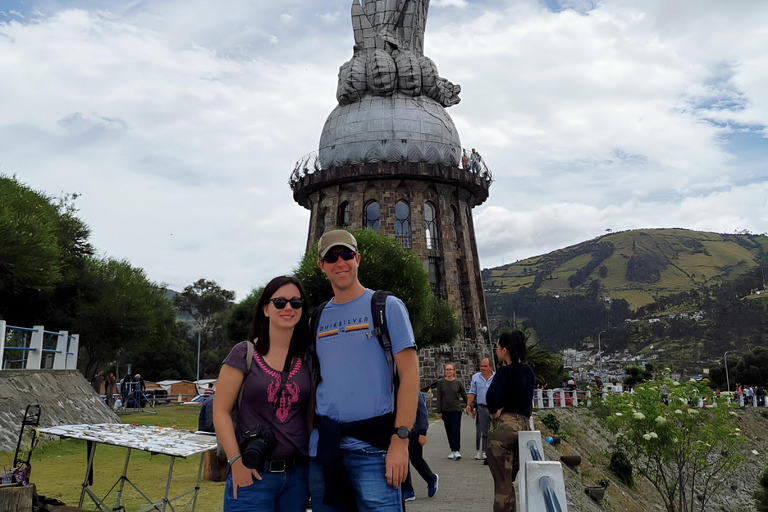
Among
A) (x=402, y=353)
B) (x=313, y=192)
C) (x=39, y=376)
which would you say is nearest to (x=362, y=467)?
(x=402, y=353)

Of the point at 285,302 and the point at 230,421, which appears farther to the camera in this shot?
the point at 285,302

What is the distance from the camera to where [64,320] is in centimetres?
2877

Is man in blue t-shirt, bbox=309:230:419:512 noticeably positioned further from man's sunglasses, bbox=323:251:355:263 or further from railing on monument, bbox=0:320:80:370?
railing on monument, bbox=0:320:80:370

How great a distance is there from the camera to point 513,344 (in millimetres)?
7016

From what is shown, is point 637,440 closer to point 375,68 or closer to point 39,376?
point 39,376

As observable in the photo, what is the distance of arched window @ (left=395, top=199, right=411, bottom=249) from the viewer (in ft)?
135

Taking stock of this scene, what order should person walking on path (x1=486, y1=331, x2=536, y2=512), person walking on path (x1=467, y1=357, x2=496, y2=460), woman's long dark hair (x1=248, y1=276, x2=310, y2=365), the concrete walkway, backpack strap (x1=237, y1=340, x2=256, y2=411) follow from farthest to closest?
person walking on path (x1=467, y1=357, x2=496, y2=460) → the concrete walkway → person walking on path (x1=486, y1=331, x2=536, y2=512) → woman's long dark hair (x1=248, y1=276, x2=310, y2=365) → backpack strap (x1=237, y1=340, x2=256, y2=411)

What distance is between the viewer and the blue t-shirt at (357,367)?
12.2 feet

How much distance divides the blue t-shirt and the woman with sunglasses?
171 millimetres

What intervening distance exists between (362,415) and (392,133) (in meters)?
38.0

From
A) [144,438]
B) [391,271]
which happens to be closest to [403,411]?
[144,438]

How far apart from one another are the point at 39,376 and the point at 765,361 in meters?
68.6

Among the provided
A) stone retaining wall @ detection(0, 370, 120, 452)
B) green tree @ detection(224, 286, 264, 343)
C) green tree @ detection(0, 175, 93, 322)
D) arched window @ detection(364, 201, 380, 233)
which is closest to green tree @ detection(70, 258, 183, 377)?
green tree @ detection(0, 175, 93, 322)

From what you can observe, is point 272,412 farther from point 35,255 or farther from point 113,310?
point 113,310
